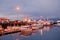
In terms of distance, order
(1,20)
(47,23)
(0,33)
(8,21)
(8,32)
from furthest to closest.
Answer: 1. (47,23)
2. (8,21)
3. (1,20)
4. (8,32)
5. (0,33)

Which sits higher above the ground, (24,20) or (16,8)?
(16,8)

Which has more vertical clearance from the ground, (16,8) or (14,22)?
(16,8)

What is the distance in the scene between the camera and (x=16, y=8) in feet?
26.9

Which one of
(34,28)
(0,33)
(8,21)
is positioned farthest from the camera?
(34,28)

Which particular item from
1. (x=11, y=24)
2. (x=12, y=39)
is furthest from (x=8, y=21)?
(x=12, y=39)

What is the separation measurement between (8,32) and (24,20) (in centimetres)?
589

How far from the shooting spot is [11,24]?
948 cm

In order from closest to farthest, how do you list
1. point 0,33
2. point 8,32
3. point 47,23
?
point 0,33
point 8,32
point 47,23

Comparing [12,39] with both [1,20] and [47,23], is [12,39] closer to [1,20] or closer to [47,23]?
[1,20]

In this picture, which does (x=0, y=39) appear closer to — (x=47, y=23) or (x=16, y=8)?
(x=16, y=8)

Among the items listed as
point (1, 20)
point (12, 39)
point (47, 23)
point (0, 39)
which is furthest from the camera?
point (47, 23)

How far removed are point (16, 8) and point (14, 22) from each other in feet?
6.45

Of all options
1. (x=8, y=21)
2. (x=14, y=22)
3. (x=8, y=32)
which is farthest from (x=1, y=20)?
(x=8, y=32)

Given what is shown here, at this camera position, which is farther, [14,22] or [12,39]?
[14,22]
